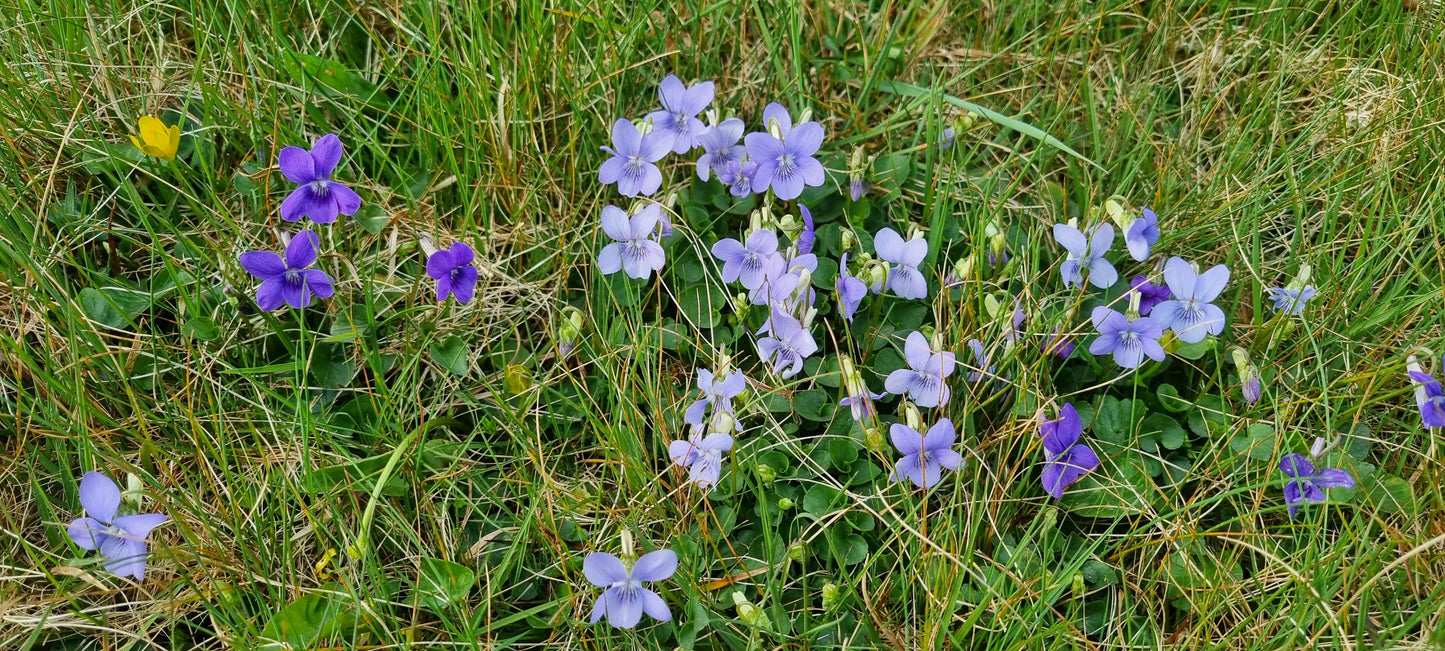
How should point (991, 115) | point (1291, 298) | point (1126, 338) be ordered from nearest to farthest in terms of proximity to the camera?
1. point (1126, 338)
2. point (1291, 298)
3. point (991, 115)

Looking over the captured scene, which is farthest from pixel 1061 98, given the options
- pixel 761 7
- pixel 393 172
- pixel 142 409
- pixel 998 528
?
pixel 142 409

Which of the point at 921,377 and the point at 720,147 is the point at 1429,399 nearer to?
the point at 921,377

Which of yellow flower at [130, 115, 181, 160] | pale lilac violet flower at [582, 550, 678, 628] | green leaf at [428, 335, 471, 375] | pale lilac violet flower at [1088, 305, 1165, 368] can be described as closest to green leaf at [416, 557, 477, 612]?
pale lilac violet flower at [582, 550, 678, 628]

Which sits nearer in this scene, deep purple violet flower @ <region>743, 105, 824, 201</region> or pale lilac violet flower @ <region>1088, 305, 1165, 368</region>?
pale lilac violet flower @ <region>1088, 305, 1165, 368</region>

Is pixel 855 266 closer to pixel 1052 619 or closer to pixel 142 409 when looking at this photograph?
pixel 1052 619

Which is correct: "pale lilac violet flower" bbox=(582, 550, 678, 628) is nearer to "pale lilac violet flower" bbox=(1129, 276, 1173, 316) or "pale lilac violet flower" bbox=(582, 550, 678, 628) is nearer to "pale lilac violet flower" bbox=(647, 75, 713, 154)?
"pale lilac violet flower" bbox=(647, 75, 713, 154)

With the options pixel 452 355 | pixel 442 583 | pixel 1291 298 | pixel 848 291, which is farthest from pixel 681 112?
pixel 1291 298
